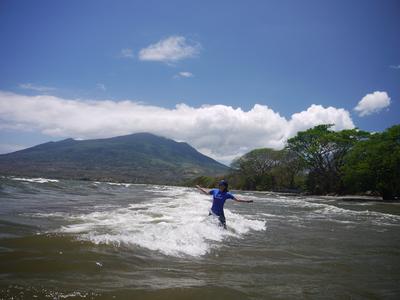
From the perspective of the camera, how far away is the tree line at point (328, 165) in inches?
1661

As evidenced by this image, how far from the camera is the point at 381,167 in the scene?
41938 mm

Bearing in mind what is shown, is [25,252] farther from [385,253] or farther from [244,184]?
[244,184]

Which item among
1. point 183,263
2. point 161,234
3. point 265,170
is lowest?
point 183,263

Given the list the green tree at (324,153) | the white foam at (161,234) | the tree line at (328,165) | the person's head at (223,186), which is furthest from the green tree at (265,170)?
the white foam at (161,234)

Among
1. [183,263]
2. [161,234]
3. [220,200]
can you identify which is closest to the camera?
[183,263]

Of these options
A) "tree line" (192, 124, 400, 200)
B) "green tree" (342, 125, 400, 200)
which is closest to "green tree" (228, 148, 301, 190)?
"tree line" (192, 124, 400, 200)

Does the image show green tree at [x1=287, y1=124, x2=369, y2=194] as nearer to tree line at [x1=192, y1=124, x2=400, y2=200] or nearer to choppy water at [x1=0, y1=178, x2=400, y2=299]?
tree line at [x1=192, y1=124, x2=400, y2=200]

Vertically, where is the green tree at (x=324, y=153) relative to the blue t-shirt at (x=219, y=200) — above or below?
above

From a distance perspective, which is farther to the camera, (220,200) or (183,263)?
(220,200)

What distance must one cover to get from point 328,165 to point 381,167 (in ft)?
60.3

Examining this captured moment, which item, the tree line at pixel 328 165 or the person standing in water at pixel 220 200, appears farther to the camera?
the tree line at pixel 328 165

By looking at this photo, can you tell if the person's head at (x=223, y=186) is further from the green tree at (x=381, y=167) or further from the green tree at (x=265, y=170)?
the green tree at (x=265, y=170)

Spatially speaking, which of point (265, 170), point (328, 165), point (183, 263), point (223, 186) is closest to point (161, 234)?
point (183, 263)

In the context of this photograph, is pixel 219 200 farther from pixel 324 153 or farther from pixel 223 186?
pixel 324 153
